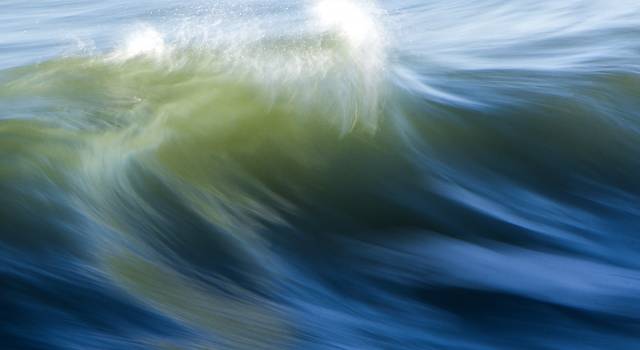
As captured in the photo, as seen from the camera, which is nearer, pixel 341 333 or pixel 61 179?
pixel 341 333

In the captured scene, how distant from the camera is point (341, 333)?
3.58 m

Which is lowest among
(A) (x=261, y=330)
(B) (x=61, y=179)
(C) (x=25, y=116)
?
(A) (x=261, y=330)

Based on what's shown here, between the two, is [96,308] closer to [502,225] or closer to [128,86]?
[502,225]

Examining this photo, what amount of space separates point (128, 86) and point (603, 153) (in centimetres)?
229

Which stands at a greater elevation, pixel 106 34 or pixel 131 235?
pixel 106 34

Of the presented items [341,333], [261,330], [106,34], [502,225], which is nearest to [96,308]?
[261,330]

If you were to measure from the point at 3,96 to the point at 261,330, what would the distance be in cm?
251

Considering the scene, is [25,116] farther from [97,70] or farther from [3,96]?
[97,70]

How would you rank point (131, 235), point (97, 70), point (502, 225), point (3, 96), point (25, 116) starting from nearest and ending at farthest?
point (131, 235)
point (502, 225)
point (25, 116)
point (3, 96)
point (97, 70)

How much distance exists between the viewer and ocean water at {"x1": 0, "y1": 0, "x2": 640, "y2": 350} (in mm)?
3674

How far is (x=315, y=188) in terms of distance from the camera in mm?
4953

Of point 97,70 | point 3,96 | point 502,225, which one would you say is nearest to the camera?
point 502,225

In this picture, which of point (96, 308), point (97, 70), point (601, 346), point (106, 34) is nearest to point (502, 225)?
point (601, 346)

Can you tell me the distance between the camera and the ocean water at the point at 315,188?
3.67 m
